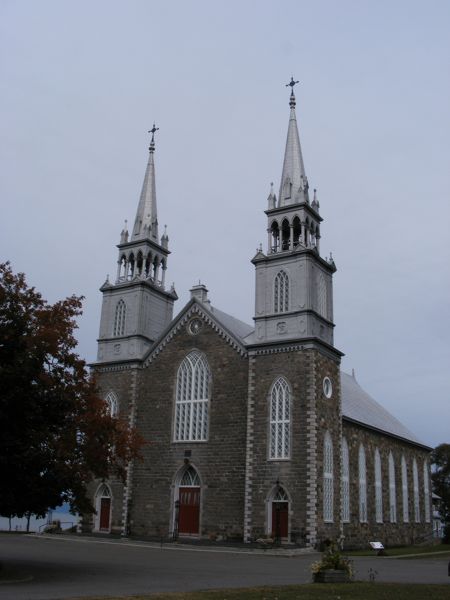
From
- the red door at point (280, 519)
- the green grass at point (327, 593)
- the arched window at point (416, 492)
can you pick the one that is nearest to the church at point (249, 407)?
the red door at point (280, 519)

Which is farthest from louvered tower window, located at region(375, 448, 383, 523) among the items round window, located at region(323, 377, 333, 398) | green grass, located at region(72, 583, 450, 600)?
green grass, located at region(72, 583, 450, 600)

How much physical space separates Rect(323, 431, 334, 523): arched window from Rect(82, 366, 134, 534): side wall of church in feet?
41.4

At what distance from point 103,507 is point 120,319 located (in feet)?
41.2

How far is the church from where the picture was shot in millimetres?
35938

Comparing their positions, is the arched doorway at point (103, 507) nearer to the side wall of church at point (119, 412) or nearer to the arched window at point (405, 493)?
the side wall of church at point (119, 412)

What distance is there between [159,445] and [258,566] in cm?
1744

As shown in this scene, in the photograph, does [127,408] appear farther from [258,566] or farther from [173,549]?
[258,566]

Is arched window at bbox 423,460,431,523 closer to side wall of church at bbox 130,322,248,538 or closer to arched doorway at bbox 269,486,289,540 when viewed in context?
side wall of church at bbox 130,322,248,538

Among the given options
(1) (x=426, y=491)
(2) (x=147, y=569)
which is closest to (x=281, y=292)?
(2) (x=147, y=569)

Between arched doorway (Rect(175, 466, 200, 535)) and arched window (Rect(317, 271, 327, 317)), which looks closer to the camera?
arched doorway (Rect(175, 466, 200, 535))

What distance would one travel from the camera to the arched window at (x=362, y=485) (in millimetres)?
42750

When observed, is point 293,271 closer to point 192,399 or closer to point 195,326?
point 195,326

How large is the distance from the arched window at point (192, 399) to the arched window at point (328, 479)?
286 inches

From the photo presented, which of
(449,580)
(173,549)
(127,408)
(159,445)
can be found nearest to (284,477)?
(173,549)
